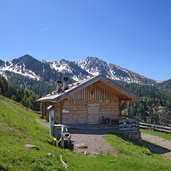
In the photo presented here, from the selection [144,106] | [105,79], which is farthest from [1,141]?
[144,106]

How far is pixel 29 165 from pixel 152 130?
95.6 ft

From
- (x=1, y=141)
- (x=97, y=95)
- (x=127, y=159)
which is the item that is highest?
(x=97, y=95)

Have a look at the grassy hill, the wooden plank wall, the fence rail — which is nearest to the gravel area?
the grassy hill

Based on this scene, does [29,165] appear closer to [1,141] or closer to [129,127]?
[1,141]

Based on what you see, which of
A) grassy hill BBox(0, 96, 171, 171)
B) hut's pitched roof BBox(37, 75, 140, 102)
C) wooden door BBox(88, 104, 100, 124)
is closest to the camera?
grassy hill BBox(0, 96, 171, 171)

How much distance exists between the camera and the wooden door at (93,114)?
3092cm

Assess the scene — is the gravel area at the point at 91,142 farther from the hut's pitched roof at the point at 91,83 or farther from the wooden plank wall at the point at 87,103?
the hut's pitched roof at the point at 91,83

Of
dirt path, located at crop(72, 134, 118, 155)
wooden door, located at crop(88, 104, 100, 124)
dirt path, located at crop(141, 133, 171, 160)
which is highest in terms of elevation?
wooden door, located at crop(88, 104, 100, 124)

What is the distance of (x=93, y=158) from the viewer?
16656 mm

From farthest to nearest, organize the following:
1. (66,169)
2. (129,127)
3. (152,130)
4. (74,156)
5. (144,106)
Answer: (144,106) < (152,130) < (129,127) < (74,156) < (66,169)

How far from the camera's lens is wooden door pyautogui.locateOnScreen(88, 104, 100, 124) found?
101ft

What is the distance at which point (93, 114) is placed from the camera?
31078mm

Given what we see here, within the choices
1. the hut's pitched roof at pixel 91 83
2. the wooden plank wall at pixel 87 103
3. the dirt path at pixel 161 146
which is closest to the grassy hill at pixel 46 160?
the dirt path at pixel 161 146

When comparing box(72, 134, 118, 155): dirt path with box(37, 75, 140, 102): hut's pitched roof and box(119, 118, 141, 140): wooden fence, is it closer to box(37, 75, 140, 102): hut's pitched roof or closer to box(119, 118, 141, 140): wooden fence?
box(119, 118, 141, 140): wooden fence
